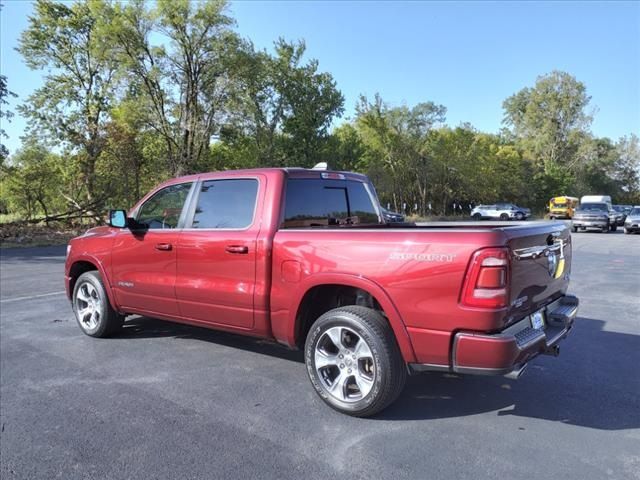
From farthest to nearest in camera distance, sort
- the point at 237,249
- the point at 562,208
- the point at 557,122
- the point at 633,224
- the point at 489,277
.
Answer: the point at 557,122 < the point at 562,208 < the point at 633,224 < the point at 237,249 < the point at 489,277

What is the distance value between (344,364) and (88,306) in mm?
3658

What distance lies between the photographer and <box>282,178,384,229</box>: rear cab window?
4129mm

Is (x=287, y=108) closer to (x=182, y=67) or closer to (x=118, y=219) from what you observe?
(x=182, y=67)

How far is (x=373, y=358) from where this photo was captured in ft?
10.9

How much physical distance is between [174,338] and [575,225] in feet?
90.6

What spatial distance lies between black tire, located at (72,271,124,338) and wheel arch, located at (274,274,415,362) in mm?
2539

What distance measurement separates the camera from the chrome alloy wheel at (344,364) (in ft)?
11.3

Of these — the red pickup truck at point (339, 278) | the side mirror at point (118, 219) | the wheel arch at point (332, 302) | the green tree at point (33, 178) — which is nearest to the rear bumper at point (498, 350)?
the red pickup truck at point (339, 278)

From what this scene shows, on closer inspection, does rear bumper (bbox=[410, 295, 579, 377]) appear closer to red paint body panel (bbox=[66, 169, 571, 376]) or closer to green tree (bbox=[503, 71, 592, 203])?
red paint body panel (bbox=[66, 169, 571, 376])

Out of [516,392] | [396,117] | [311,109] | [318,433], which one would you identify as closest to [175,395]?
[318,433]

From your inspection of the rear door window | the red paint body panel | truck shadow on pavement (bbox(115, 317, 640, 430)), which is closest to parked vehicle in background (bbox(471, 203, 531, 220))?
truck shadow on pavement (bbox(115, 317, 640, 430))

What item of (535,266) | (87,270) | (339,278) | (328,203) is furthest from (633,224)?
(87,270)

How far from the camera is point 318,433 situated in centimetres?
324

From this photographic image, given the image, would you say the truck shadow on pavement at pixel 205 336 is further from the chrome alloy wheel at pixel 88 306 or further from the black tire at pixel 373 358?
the black tire at pixel 373 358
